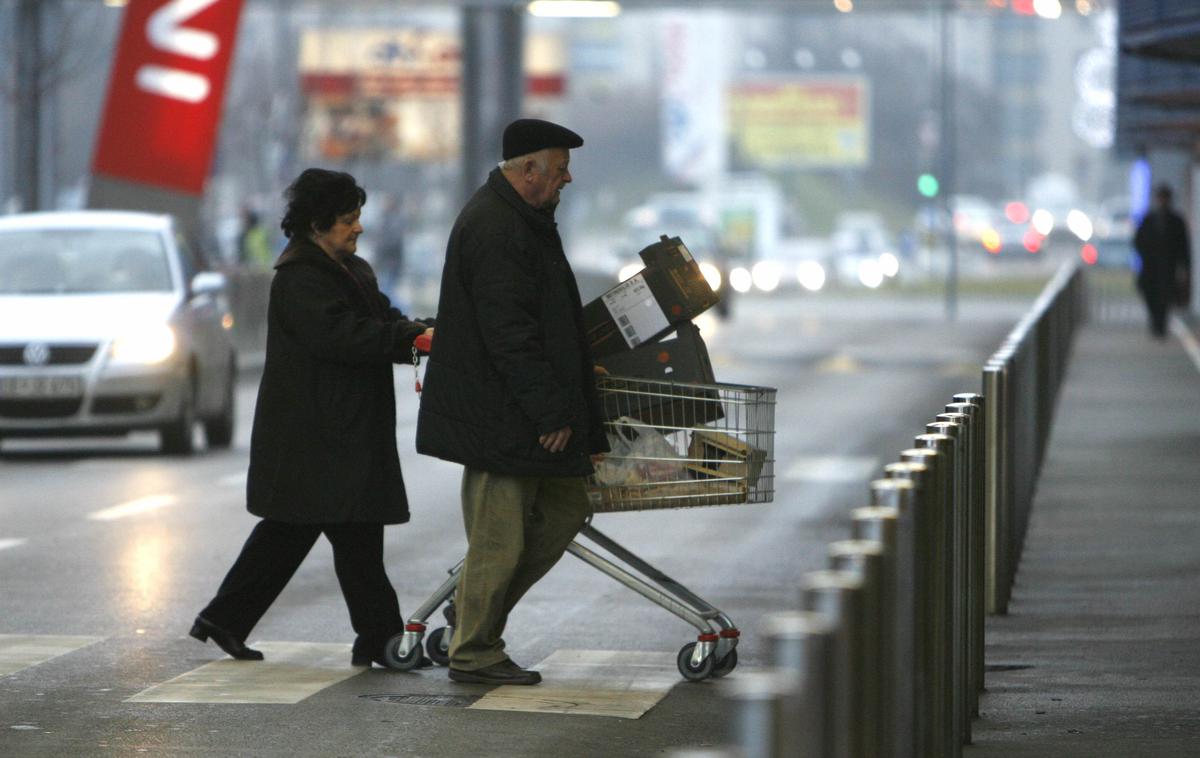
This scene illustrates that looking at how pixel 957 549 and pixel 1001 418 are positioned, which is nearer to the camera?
pixel 957 549

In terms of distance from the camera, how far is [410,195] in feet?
292

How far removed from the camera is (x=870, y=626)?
172 inches

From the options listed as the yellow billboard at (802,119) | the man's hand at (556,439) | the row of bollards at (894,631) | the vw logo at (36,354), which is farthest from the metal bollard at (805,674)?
the yellow billboard at (802,119)

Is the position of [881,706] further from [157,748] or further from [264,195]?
[264,195]

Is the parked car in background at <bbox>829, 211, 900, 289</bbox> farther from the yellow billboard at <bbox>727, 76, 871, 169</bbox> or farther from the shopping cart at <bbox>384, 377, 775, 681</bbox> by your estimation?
the shopping cart at <bbox>384, 377, 775, 681</bbox>

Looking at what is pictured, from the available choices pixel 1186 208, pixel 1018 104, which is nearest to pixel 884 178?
pixel 1018 104

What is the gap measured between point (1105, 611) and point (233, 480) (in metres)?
7.17

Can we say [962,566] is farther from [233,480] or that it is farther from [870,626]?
[233,480]

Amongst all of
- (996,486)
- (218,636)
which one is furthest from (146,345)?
(218,636)

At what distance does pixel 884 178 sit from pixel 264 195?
50.6 meters

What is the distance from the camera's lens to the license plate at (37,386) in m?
16.7

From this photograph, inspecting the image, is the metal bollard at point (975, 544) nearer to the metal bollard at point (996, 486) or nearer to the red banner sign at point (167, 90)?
the metal bollard at point (996, 486)

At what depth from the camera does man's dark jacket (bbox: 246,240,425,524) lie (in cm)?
827

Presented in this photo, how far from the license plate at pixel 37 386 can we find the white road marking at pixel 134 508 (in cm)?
223
